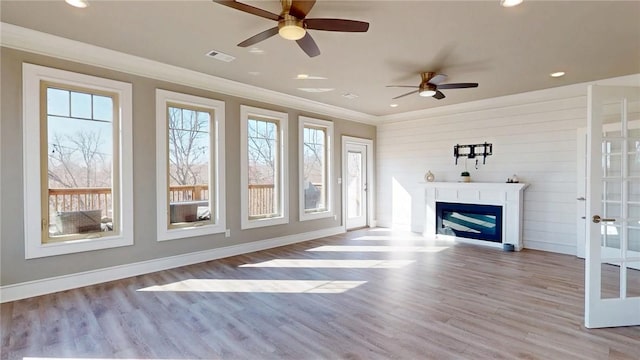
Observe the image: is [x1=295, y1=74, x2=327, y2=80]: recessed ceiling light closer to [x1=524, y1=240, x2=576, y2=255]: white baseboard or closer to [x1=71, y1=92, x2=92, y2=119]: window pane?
[x1=71, y1=92, x2=92, y2=119]: window pane

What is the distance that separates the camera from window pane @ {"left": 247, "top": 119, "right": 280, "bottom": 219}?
5535mm

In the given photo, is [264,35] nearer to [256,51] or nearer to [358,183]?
[256,51]

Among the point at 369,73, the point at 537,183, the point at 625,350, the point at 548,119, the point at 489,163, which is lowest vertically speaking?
the point at 625,350

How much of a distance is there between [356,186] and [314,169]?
1.53 metres

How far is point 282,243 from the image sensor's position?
587 centimetres

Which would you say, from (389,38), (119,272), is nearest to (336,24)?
(389,38)

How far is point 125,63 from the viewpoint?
398 centimetres

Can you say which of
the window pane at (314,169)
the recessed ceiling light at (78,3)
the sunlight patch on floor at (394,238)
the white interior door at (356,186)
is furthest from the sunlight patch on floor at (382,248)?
the recessed ceiling light at (78,3)

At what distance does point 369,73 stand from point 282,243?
11.0ft

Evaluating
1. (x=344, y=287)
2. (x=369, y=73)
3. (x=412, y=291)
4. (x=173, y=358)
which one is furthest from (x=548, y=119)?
(x=173, y=358)

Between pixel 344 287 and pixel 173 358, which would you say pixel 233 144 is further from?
pixel 173 358

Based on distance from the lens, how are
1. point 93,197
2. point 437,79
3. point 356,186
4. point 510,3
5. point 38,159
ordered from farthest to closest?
point 356,186
point 437,79
point 93,197
point 38,159
point 510,3

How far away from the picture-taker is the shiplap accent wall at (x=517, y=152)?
5254mm

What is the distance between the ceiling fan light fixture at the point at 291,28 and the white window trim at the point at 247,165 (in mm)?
2771
